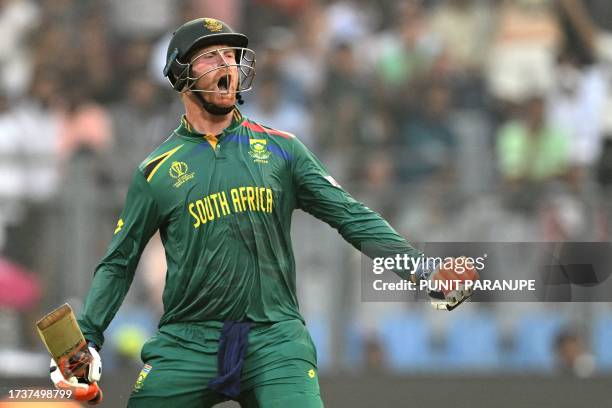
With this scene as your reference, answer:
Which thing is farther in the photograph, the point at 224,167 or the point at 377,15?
the point at 377,15

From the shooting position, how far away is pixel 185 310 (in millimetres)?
5723

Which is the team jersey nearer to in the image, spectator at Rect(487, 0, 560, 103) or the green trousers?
the green trousers

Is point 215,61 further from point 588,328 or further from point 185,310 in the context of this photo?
point 588,328

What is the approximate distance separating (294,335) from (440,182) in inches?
238

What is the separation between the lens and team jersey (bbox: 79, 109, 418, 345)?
5688mm

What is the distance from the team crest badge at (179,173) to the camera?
579 cm

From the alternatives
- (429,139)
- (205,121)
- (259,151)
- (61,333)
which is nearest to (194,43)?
(205,121)

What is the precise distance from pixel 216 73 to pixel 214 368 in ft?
4.18

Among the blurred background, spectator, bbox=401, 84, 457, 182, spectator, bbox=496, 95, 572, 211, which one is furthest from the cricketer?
spectator, bbox=496, 95, 572, 211

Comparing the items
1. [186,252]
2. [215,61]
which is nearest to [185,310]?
[186,252]

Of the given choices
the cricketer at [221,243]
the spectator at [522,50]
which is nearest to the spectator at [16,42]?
the spectator at [522,50]

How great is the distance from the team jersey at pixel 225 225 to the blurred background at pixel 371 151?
2.46 meters

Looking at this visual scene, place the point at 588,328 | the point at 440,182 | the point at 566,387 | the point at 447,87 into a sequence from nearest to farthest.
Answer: the point at 566,387 → the point at 588,328 → the point at 440,182 → the point at 447,87

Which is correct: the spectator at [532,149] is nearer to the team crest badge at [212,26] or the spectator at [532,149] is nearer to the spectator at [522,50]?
the spectator at [522,50]
